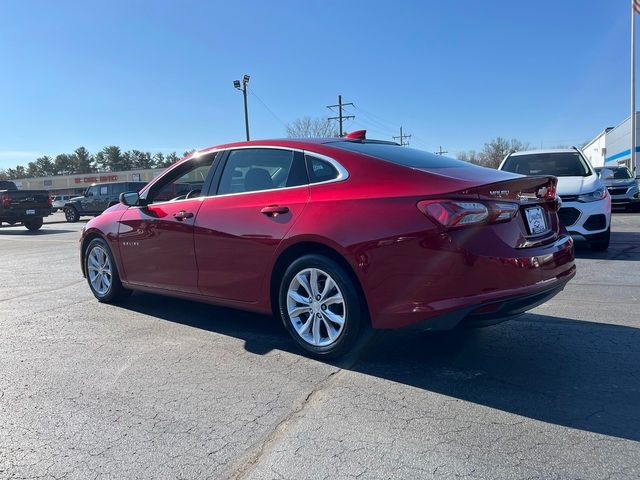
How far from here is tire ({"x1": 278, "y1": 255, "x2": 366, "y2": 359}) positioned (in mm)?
3645

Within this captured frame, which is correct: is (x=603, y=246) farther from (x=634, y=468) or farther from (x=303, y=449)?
(x=303, y=449)

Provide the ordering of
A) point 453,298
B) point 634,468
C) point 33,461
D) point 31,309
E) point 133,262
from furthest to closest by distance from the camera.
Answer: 1. point 31,309
2. point 133,262
3. point 453,298
4. point 33,461
5. point 634,468

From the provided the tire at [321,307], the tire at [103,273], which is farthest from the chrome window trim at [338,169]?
the tire at [103,273]

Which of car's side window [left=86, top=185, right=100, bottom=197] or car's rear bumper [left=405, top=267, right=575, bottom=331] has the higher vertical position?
car's side window [left=86, top=185, right=100, bottom=197]

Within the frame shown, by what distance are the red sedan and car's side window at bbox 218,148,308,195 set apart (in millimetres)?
12

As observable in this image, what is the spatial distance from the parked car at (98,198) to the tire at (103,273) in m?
19.3

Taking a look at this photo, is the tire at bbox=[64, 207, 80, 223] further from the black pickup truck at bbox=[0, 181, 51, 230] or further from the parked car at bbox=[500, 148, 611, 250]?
the parked car at bbox=[500, 148, 611, 250]

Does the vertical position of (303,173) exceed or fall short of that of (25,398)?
it exceeds it

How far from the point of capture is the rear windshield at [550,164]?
920 centimetres

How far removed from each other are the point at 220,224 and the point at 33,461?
2228mm

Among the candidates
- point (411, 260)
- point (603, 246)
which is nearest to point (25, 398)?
point (411, 260)

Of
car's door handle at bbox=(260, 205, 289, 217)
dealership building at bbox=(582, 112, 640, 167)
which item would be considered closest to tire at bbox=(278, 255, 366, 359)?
car's door handle at bbox=(260, 205, 289, 217)

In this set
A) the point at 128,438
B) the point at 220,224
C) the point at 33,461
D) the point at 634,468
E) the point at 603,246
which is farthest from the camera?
the point at 603,246

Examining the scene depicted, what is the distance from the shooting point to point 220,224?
14.4ft
